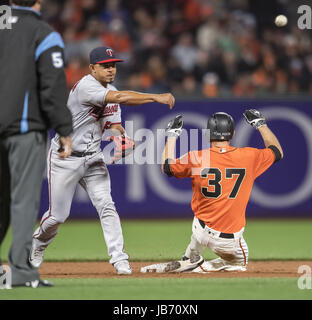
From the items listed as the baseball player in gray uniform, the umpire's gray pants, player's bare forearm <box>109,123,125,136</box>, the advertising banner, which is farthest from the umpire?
the advertising banner

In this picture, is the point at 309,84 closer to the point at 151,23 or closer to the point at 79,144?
the point at 151,23

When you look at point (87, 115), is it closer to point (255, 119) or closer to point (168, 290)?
point (255, 119)

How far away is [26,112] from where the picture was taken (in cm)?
560

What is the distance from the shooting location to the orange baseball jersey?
723 cm

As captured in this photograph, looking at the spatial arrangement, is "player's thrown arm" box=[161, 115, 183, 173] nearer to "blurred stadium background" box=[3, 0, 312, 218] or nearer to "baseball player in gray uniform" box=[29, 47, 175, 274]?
"baseball player in gray uniform" box=[29, 47, 175, 274]

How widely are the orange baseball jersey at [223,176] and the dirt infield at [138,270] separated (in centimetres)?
54

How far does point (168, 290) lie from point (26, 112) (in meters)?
1.83

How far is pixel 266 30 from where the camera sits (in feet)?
A: 53.3

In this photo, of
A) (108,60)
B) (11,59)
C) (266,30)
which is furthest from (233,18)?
(11,59)

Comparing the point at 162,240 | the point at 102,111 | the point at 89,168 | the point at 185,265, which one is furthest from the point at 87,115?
the point at 162,240

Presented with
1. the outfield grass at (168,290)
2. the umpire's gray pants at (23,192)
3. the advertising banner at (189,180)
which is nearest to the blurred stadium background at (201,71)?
the advertising banner at (189,180)

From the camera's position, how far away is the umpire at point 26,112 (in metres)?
5.55

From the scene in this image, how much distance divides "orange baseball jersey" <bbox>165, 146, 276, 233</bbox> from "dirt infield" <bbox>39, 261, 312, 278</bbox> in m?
0.54

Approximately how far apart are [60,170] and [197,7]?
32.8ft
